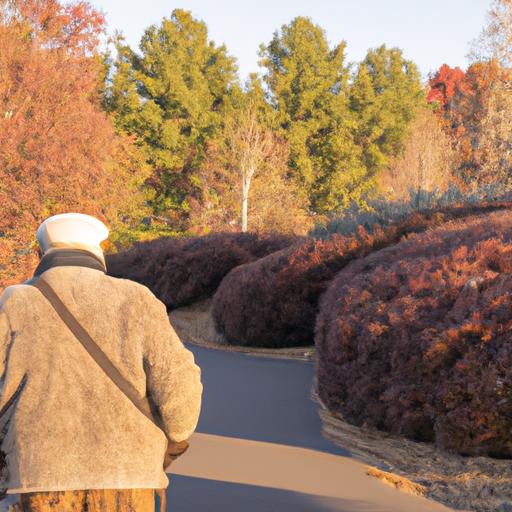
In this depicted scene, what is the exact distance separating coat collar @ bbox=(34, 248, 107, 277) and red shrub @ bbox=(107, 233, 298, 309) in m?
12.4

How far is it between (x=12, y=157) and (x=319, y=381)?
12.1m

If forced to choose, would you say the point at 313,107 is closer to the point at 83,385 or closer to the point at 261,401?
the point at 261,401

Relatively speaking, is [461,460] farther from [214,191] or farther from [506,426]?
[214,191]

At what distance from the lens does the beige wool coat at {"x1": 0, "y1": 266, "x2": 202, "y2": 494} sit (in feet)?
8.43

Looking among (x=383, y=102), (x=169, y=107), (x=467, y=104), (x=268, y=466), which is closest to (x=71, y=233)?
(x=268, y=466)

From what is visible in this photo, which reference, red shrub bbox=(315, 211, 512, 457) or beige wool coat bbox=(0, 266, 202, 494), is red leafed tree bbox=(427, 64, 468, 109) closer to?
red shrub bbox=(315, 211, 512, 457)

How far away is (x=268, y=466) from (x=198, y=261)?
9.50 metres

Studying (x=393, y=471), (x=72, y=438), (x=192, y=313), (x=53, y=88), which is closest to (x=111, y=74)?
(x=53, y=88)

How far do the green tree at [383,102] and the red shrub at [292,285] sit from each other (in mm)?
40266

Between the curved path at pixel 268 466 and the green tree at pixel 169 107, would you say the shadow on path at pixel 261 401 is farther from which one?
the green tree at pixel 169 107

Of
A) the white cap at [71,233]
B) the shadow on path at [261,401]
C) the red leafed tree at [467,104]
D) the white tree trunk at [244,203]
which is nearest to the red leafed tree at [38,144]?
the shadow on path at [261,401]

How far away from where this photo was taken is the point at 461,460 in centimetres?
611

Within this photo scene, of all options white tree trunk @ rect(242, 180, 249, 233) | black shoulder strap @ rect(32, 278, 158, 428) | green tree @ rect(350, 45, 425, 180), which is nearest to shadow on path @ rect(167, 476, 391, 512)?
black shoulder strap @ rect(32, 278, 158, 428)

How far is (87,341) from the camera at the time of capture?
2.58 meters
